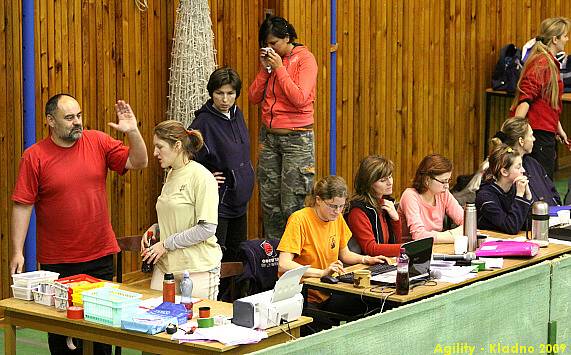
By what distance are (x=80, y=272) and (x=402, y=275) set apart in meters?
2.06

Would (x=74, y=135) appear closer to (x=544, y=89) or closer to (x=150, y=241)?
(x=150, y=241)

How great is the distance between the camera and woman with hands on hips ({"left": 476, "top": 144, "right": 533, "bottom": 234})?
8602mm

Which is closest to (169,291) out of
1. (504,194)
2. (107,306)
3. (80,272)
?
(107,306)

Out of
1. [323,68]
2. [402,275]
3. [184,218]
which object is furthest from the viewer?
[323,68]

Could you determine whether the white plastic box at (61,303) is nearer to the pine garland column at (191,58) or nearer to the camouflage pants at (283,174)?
the pine garland column at (191,58)

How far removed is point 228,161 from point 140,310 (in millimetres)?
2427

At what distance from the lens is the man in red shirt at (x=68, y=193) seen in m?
7.18

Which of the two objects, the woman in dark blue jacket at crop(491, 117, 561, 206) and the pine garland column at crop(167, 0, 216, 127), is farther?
the pine garland column at crop(167, 0, 216, 127)

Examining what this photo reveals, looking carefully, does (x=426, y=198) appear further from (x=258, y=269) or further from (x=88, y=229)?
(x=88, y=229)

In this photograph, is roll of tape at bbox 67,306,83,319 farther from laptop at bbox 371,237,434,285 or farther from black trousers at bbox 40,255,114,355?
laptop at bbox 371,237,434,285

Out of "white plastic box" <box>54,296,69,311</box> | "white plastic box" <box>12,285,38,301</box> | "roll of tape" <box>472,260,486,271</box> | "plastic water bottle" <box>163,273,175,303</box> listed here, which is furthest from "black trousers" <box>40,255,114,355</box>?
"roll of tape" <box>472,260,486,271</box>

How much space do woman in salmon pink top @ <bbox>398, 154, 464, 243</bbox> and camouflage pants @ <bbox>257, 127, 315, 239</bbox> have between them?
1.34 m

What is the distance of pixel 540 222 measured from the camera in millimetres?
8328

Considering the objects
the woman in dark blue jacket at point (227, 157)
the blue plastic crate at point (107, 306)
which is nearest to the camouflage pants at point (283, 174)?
the woman in dark blue jacket at point (227, 157)
